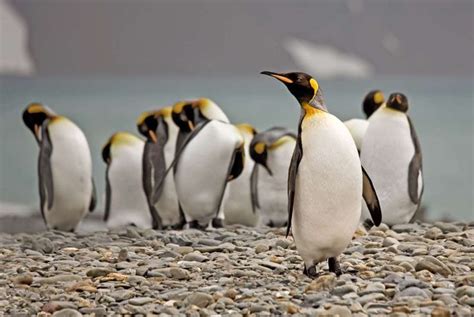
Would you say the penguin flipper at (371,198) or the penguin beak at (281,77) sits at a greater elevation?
the penguin beak at (281,77)

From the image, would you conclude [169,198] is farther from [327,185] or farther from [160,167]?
[327,185]

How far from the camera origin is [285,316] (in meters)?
3.35

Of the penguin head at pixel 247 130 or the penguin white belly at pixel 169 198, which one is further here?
the penguin head at pixel 247 130

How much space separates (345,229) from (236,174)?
2366 millimetres

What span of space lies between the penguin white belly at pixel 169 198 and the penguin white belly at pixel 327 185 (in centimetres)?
275

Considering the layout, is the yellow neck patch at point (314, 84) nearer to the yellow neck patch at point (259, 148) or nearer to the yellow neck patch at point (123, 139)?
the yellow neck patch at point (259, 148)

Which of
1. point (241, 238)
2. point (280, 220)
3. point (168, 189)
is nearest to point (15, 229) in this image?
point (168, 189)

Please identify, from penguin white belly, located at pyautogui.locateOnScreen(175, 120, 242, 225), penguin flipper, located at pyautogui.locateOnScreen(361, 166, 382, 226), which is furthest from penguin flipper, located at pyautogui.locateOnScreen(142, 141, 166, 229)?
penguin flipper, located at pyautogui.locateOnScreen(361, 166, 382, 226)

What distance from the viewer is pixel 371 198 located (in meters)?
3.98

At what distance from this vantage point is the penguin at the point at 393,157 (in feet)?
18.6

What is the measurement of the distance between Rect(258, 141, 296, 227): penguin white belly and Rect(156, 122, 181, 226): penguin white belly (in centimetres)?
59

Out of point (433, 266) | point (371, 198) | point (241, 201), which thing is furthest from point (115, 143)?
point (433, 266)

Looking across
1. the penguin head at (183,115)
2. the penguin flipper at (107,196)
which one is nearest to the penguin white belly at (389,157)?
the penguin head at (183,115)

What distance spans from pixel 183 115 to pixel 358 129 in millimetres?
1168
